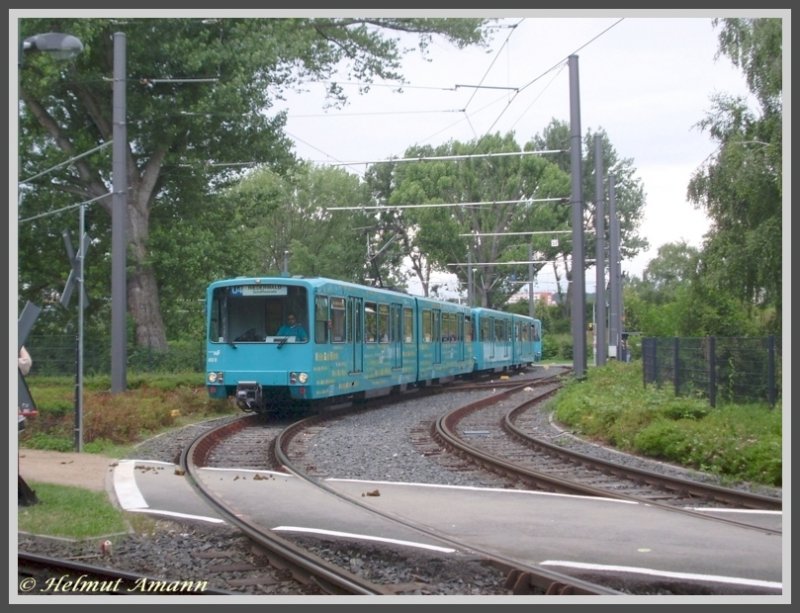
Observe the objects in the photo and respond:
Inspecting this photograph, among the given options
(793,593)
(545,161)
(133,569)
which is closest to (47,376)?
(133,569)

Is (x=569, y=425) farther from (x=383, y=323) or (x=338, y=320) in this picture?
(x=383, y=323)

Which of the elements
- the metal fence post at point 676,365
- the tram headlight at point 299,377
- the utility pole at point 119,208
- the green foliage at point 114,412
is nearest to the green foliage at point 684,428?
the metal fence post at point 676,365

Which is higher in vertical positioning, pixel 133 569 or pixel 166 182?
pixel 166 182

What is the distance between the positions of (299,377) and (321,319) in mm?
1176

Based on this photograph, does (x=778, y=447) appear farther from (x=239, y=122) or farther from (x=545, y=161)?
(x=545, y=161)

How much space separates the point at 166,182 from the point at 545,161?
21.4m

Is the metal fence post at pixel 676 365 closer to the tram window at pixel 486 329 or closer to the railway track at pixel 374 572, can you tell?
the railway track at pixel 374 572

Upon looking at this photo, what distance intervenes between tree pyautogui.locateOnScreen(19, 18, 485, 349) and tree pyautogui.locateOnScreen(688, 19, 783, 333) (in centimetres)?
897

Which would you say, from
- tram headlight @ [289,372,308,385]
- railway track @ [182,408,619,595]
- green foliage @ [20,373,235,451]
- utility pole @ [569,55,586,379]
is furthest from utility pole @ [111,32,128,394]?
railway track @ [182,408,619,595]

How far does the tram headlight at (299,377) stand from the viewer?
18.9 m

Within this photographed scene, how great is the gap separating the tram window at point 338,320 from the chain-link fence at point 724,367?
6.38m

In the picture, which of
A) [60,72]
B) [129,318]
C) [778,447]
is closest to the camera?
[778,447]

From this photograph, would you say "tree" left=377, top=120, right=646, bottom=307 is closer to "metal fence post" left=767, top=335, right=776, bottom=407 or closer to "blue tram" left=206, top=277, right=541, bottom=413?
"blue tram" left=206, top=277, right=541, bottom=413

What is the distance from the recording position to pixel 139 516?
9844mm
